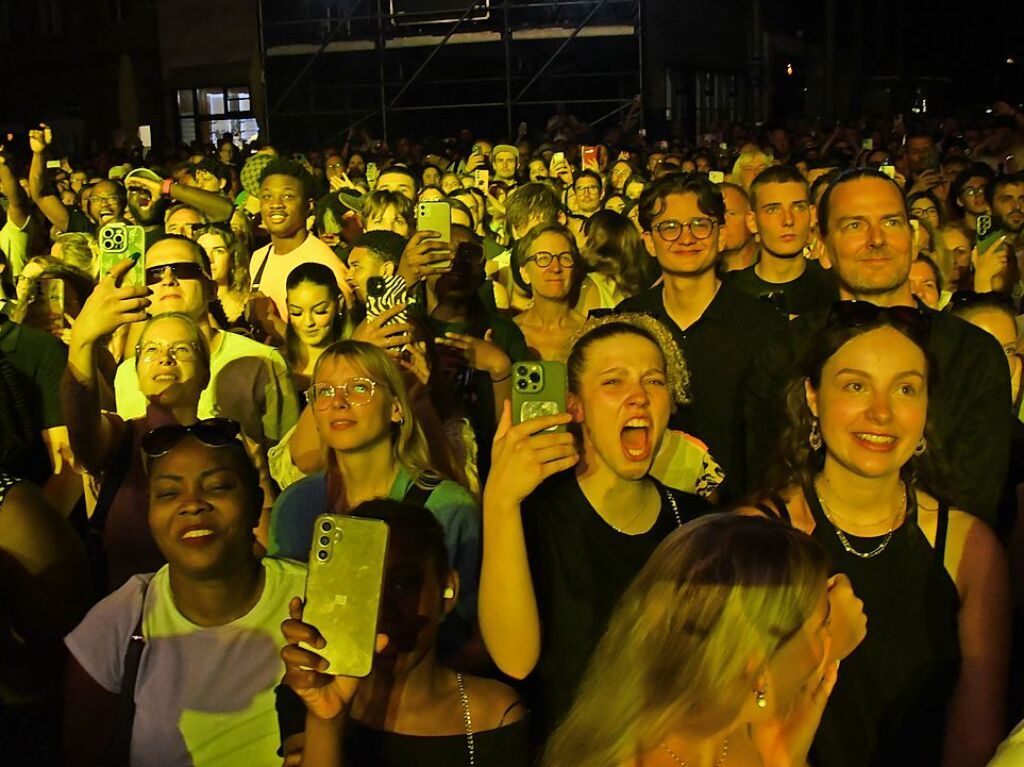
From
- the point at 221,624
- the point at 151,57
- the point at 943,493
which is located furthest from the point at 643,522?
the point at 151,57

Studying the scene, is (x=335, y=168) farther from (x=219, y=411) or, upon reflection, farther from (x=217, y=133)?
(x=217, y=133)

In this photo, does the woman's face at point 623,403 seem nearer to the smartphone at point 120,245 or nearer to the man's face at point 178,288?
the smartphone at point 120,245

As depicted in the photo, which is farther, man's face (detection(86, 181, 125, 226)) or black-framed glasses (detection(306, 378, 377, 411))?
man's face (detection(86, 181, 125, 226))

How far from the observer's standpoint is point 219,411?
4.77 meters

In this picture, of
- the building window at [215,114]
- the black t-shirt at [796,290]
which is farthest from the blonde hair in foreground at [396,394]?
the building window at [215,114]

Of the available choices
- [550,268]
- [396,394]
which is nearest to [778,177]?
[550,268]

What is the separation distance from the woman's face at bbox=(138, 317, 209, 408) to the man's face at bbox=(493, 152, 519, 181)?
334 inches

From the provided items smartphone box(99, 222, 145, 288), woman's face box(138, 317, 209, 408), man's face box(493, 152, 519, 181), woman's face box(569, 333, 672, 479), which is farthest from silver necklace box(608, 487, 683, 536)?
man's face box(493, 152, 519, 181)

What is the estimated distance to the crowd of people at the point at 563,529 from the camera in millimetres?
2088

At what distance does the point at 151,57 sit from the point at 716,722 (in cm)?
3490

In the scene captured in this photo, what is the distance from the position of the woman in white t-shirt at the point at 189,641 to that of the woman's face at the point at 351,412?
1.86 feet

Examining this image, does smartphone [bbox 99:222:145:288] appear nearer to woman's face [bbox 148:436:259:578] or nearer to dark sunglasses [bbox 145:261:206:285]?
dark sunglasses [bbox 145:261:206:285]

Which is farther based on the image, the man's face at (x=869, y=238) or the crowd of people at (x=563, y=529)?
the man's face at (x=869, y=238)

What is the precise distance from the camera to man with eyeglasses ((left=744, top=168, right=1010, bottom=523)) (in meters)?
3.58
